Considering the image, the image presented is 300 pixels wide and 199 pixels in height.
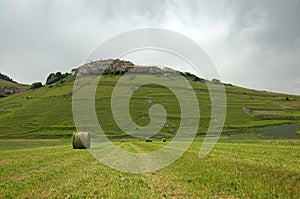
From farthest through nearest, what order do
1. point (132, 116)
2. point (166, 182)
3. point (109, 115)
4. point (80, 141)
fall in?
point (109, 115) → point (132, 116) → point (80, 141) → point (166, 182)

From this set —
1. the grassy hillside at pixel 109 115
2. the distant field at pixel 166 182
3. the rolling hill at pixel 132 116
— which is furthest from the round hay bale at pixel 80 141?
the grassy hillside at pixel 109 115

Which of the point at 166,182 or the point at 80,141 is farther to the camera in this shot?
the point at 80,141

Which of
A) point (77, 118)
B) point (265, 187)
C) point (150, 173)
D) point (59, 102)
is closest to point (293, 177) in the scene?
point (265, 187)

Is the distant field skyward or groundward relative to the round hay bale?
skyward

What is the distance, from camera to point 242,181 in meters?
14.8

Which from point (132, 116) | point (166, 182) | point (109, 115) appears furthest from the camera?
point (109, 115)

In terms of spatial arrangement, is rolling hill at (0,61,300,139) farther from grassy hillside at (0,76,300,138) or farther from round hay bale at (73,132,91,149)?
round hay bale at (73,132,91,149)

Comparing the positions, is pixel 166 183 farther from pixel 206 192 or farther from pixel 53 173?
pixel 53 173

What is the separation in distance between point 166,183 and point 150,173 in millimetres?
2949

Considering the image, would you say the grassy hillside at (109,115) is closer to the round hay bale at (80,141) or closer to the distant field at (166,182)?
the round hay bale at (80,141)

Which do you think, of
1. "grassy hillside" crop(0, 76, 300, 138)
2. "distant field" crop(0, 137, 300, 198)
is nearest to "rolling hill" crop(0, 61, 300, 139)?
"grassy hillside" crop(0, 76, 300, 138)

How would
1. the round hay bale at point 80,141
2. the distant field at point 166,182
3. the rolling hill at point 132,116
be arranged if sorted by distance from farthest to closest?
the rolling hill at point 132,116 < the round hay bale at point 80,141 < the distant field at point 166,182

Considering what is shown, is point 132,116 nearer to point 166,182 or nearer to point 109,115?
point 109,115

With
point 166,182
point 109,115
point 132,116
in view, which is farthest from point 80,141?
point 109,115
